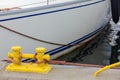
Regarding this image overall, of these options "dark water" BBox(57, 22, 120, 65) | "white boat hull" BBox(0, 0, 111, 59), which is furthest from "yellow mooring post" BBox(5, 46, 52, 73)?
"dark water" BBox(57, 22, 120, 65)

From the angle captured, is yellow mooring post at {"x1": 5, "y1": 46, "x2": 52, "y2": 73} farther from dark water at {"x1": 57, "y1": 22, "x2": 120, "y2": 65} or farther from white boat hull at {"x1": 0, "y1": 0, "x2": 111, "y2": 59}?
dark water at {"x1": 57, "y1": 22, "x2": 120, "y2": 65}

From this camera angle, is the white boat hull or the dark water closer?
the white boat hull

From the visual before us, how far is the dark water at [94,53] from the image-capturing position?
274 inches

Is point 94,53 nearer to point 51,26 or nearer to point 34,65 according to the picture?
point 51,26

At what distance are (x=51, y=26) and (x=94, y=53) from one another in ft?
5.93

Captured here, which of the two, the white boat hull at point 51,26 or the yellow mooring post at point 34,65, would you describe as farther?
the white boat hull at point 51,26

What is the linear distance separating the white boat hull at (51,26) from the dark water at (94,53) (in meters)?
0.27

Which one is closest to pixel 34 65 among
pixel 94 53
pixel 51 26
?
pixel 51 26

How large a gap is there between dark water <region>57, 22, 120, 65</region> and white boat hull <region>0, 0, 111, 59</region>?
0.27m

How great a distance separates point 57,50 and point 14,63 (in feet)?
8.25

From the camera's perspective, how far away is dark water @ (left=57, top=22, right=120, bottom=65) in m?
6.95

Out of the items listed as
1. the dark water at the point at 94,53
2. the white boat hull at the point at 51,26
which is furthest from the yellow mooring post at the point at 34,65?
the dark water at the point at 94,53

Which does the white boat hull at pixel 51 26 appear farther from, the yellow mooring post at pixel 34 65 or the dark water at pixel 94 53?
the yellow mooring post at pixel 34 65

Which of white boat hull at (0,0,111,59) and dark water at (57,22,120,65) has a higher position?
white boat hull at (0,0,111,59)
